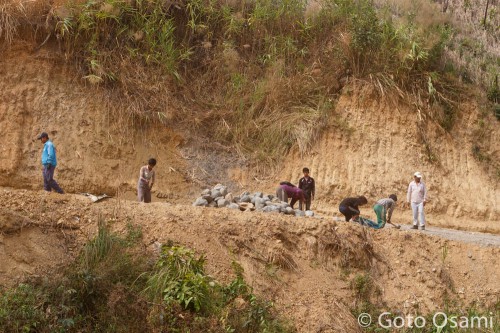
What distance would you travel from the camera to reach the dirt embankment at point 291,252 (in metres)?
10.7

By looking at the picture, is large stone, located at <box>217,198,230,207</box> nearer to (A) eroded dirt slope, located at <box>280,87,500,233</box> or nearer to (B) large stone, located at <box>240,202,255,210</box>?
(B) large stone, located at <box>240,202,255,210</box>

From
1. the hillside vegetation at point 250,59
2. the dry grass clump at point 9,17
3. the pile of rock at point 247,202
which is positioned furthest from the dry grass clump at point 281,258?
the dry grass clump at point 9,17

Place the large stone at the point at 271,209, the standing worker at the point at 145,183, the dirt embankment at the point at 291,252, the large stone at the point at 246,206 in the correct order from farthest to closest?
1. the standing worker at the point at 145,183
2. the large stone at the point at 246,206
3. the large stone at the point at 271,209
4. the dirt embankment at the point at 291,252

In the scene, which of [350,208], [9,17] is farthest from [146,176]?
[9,17]

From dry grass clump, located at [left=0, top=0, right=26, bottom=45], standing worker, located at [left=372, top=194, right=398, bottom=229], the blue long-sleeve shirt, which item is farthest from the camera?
dry grass clump, located at [left=0, top=0, right=26, bottom=45]

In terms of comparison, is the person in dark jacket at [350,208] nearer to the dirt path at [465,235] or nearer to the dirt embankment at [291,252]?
the dirt embankment at [291,252]

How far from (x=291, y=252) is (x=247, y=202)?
2.62m

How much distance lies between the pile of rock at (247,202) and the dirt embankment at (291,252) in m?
1.12

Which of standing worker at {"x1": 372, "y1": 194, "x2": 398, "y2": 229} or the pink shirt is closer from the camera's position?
the pink shirt

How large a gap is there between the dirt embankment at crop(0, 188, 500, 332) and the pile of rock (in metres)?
1.12

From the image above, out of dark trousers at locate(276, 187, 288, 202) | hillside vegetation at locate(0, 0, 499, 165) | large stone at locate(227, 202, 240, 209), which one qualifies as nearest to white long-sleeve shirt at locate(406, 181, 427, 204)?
dark trousers at locate(276, 187, 288, 202)

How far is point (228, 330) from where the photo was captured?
986 centimetres

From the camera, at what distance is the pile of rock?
44.5ft

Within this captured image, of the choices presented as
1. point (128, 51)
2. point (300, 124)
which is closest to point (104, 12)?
point (128, 51)
